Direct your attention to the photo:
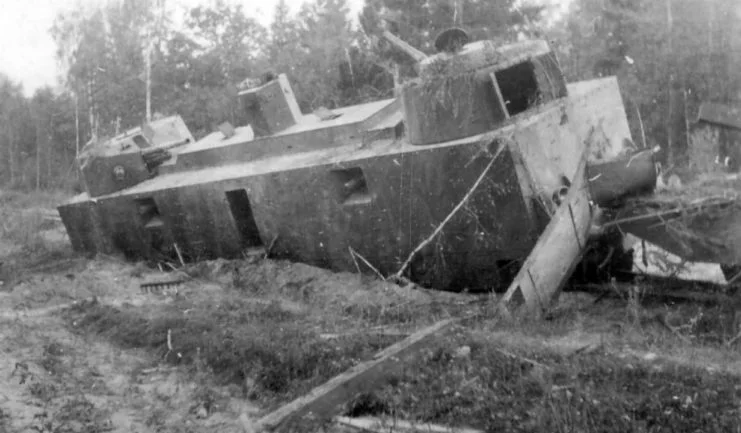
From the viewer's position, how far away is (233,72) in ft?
109

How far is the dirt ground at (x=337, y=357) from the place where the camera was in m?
4.90

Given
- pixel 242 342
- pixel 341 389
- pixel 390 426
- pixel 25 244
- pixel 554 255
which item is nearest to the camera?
pixel 390 426

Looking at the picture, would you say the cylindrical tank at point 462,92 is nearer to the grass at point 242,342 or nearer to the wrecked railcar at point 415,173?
the wrecked railcar at point 415,173

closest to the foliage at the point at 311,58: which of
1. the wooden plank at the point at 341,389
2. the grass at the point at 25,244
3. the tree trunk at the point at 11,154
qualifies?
the tree trunk at the point at 11,154

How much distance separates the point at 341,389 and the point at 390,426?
71 cm

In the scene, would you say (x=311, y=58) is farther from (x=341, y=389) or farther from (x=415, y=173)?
(x=341, y=389)


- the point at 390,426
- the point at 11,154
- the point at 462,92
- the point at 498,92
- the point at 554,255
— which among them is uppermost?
the point at 462,92

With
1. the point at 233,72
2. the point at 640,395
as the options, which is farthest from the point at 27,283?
the point at 233,72

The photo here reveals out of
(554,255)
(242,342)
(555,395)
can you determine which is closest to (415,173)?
(554,255)

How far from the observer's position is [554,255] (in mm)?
8031

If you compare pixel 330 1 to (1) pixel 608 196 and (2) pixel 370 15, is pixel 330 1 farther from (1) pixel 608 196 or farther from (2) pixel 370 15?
(1) pixel 608 196

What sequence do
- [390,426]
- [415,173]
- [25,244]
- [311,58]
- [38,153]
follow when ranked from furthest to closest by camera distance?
[38,153], [311,58], [25,244], [415,173], [390,426]

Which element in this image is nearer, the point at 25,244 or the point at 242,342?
the point at 242,342

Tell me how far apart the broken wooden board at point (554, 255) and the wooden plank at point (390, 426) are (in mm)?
2478
